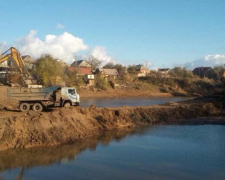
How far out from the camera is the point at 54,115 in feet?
70.7

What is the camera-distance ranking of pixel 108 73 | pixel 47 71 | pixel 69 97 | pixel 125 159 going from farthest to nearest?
1. pixel 108 73
2. pixel 47 71
3. pixel 69 97
4. pixel 125 159

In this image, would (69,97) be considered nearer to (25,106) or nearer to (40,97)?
(40,97)

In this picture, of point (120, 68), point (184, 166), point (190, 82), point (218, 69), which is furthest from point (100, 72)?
point (184, 166)

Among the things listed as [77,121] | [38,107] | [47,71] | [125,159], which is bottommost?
[125,159]

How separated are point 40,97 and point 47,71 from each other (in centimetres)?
3746

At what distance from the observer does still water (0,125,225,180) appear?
46.6ft

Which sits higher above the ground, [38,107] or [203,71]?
[203,71]

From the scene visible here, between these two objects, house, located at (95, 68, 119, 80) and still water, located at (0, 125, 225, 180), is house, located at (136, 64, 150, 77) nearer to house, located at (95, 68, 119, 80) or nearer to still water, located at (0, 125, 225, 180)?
house, located at (95, 68, 119, 80)

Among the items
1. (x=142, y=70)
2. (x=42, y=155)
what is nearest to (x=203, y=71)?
(x=142, y=70)

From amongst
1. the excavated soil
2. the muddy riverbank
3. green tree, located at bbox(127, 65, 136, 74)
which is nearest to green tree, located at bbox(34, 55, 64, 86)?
the excavated soil

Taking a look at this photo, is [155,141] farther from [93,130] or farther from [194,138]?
[93,130]

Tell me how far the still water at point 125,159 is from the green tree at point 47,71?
133 ft

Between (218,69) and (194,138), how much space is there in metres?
110

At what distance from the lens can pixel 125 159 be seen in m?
16.8
